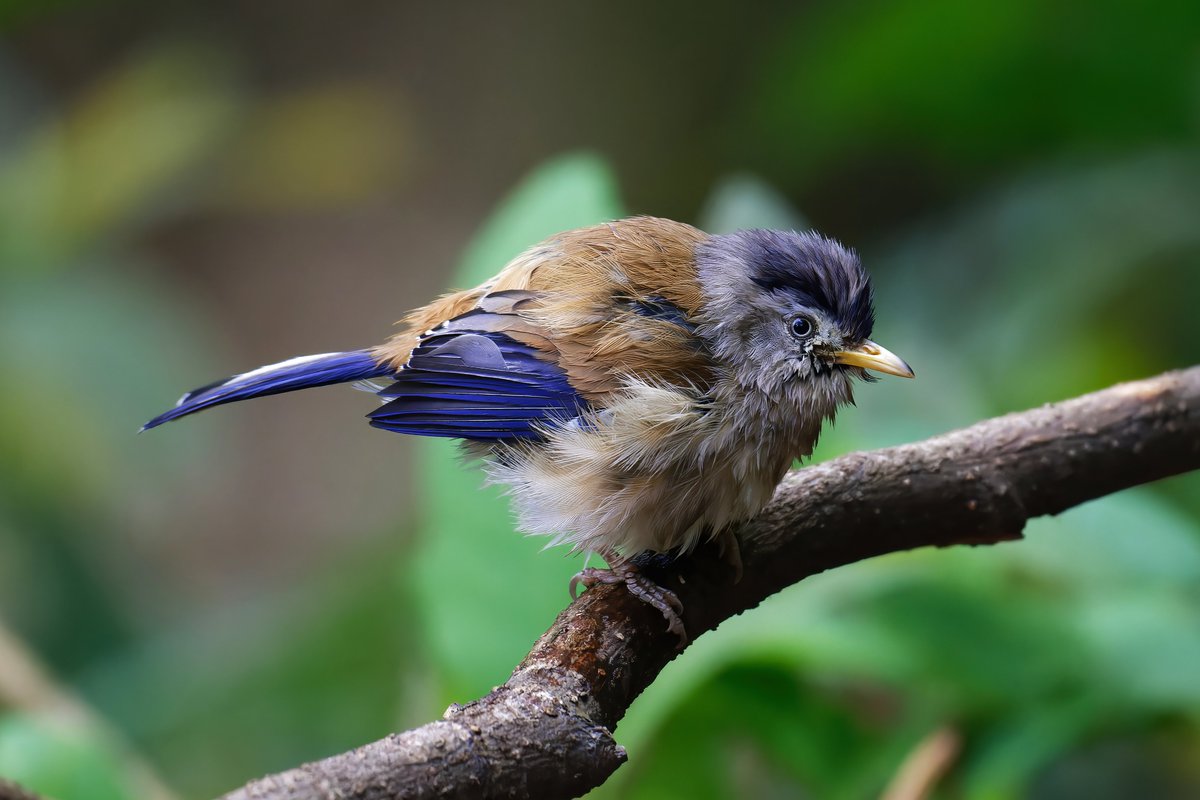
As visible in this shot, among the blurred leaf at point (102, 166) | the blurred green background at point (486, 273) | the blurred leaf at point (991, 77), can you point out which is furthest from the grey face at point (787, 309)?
the blurred leaf at point (102, 166)

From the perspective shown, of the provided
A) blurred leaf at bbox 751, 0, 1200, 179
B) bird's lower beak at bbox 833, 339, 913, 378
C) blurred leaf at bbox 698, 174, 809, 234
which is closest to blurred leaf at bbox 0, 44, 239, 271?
blurred leaf at bbox 698, 174, 809, 234

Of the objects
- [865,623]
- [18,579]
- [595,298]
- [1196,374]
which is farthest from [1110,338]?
[18,579]

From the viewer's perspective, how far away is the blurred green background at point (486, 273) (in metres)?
2.74

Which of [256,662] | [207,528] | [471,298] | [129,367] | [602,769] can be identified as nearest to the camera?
[602,769]

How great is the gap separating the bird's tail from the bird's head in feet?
2.44

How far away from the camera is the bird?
2334 millimetres

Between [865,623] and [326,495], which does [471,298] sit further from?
[326,495]

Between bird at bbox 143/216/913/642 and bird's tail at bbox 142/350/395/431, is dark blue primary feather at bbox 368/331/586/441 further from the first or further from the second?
bird's tail at bbox 142/350/395/431

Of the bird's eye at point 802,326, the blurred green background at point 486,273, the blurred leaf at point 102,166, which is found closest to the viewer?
the bird's eye at point 802,326

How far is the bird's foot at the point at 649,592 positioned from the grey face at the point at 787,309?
0.52 metres

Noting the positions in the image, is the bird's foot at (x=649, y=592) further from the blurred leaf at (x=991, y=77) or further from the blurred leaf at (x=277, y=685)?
the blurred leaf at (x=991, y=77)

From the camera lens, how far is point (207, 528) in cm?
731

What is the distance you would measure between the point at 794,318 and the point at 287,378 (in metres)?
1.11

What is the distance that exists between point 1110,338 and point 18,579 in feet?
14.1
